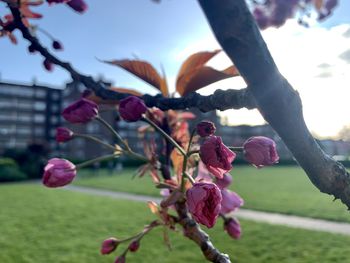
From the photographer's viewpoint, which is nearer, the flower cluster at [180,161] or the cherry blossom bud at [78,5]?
the flower cluster at [180,161]

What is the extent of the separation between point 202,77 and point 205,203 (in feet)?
1.01

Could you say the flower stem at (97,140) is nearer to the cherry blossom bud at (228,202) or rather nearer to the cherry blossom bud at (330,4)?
the cherry blossom bud at (228,202)

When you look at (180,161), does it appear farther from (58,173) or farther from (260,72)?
(260,72)

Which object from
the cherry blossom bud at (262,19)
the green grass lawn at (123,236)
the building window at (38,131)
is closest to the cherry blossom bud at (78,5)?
the cherry blossom bud at (262,19)

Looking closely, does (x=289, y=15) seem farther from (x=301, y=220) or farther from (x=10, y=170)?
(x=10, y=170)

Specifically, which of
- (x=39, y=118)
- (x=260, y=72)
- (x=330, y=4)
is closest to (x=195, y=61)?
(x=260, y=72)

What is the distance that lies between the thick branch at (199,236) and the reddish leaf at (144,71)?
0.26 metres

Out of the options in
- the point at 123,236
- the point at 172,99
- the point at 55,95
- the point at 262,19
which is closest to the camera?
the point at 172,99

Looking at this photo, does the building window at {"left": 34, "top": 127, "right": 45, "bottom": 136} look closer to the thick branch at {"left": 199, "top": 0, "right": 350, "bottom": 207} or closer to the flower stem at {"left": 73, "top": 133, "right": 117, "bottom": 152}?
the flower stem at {"left": 73, "top": 133, "right": 117, "bottom": 152}

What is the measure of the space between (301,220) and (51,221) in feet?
13.5

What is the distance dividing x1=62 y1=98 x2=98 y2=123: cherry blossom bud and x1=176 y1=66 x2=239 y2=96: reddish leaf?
0.19 metres

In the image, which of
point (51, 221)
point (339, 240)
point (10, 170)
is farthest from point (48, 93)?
point (339, 240)

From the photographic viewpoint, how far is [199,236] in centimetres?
76

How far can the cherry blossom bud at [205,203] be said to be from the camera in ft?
1.81
